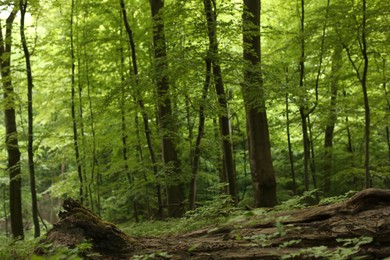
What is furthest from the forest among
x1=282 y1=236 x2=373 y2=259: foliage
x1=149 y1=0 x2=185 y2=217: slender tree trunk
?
x1=282 y1=236 x2=373 y2=259: foliage

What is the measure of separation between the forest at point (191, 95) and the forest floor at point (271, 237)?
127 cm

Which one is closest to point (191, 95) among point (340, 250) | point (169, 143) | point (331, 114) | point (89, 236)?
point (169, 143)

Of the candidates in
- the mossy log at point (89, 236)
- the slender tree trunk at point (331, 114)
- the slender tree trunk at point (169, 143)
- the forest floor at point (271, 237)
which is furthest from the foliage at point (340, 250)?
the slender tree trunk at point (331, 114)

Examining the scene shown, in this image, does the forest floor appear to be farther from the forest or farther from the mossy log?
the forest

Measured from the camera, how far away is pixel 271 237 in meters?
3.71

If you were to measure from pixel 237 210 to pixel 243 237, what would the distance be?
5.84ft

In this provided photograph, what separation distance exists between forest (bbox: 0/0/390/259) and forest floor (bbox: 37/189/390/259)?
127 centimetres

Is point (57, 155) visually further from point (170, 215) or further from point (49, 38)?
point (170, 215)

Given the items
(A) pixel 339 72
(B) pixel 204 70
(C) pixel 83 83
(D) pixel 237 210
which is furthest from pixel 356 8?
(C) pixel 83 83

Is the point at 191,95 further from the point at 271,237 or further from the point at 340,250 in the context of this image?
the point at 340,250

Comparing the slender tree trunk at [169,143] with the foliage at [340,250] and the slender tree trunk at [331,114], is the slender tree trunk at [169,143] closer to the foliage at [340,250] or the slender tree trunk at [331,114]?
the slender tree trunk at [331,114]

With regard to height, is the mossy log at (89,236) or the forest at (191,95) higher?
the forest at (191,95)

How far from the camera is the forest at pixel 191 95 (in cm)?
687

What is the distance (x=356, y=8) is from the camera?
8039 millimetres
